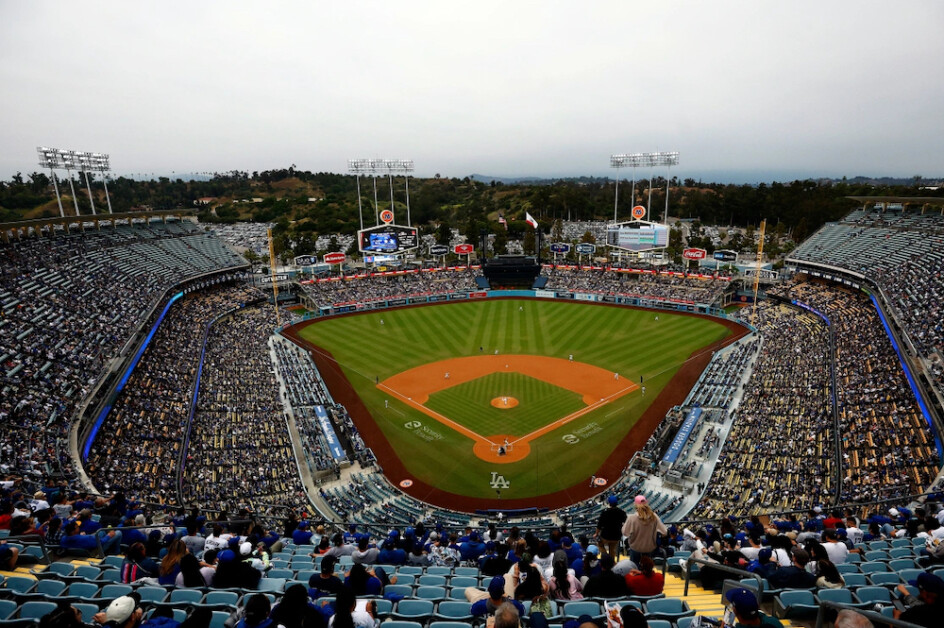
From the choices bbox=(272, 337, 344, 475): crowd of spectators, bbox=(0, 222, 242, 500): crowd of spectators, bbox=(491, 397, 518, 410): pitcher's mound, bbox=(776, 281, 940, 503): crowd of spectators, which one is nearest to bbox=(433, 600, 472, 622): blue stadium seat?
bbox=(0, 222, 242, 500): crowd of spectators

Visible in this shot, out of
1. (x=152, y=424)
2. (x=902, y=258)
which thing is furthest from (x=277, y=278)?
(x=902, y=258)

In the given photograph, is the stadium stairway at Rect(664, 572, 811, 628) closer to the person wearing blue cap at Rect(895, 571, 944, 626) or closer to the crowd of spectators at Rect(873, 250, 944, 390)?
the person wearing blue cap at Rect(895, 571, 944, 626)

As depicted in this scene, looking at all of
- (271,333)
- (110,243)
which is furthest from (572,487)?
(110,243)

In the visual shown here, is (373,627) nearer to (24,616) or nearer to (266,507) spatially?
(24,616)

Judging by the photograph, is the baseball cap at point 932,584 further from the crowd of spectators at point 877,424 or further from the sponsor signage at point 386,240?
the sponsor signage at point 386,240

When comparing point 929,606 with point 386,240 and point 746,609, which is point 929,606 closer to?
point 746,609
